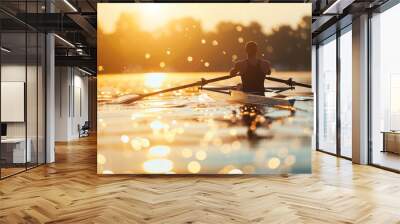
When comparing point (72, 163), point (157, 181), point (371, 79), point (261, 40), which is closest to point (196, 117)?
point (157, 181)

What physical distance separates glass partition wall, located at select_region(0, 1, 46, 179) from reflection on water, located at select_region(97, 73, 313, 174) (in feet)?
6.18

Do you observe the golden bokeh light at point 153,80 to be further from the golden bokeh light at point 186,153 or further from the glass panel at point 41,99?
the glass panel at point 41,99

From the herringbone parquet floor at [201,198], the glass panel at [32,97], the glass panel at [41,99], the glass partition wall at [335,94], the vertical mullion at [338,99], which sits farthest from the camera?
the vertical mullion at [338,99]

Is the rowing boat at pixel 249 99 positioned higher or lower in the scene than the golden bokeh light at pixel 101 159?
higher

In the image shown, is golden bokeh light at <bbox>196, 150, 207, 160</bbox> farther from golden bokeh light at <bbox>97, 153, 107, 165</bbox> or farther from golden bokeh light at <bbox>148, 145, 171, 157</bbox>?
golden bokeh light at <bbox>97, 153, 107, 165</bbox>

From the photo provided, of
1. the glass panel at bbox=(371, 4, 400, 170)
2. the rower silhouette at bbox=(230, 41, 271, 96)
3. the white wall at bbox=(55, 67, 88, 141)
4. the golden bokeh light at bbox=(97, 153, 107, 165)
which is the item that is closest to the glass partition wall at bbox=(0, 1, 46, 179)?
the golden bokeh light at bbox=(97, 153, 107, 165)

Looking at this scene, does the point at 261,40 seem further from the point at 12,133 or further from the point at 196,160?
the point at 12,133

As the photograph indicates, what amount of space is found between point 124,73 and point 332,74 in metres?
6.27

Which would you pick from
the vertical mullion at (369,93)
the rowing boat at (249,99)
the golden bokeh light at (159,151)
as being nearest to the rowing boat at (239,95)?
the rowing boat at (249,99)

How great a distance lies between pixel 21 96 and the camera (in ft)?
25.5

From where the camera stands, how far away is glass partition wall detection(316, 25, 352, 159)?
9.38 meters

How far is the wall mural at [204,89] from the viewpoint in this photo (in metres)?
6.73

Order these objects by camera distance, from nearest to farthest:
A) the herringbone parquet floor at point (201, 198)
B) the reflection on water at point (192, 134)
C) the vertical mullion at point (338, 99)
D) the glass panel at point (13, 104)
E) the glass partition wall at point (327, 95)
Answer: the herringbone parquet floor at point (201, 198)
the reflection on water at point (192, 134)
the glass panel at point (13, 104)
the vertical mullion at point (338, 99)
the glass partition wall at point (327, 95)

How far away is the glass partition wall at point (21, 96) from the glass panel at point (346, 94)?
7017 mm
